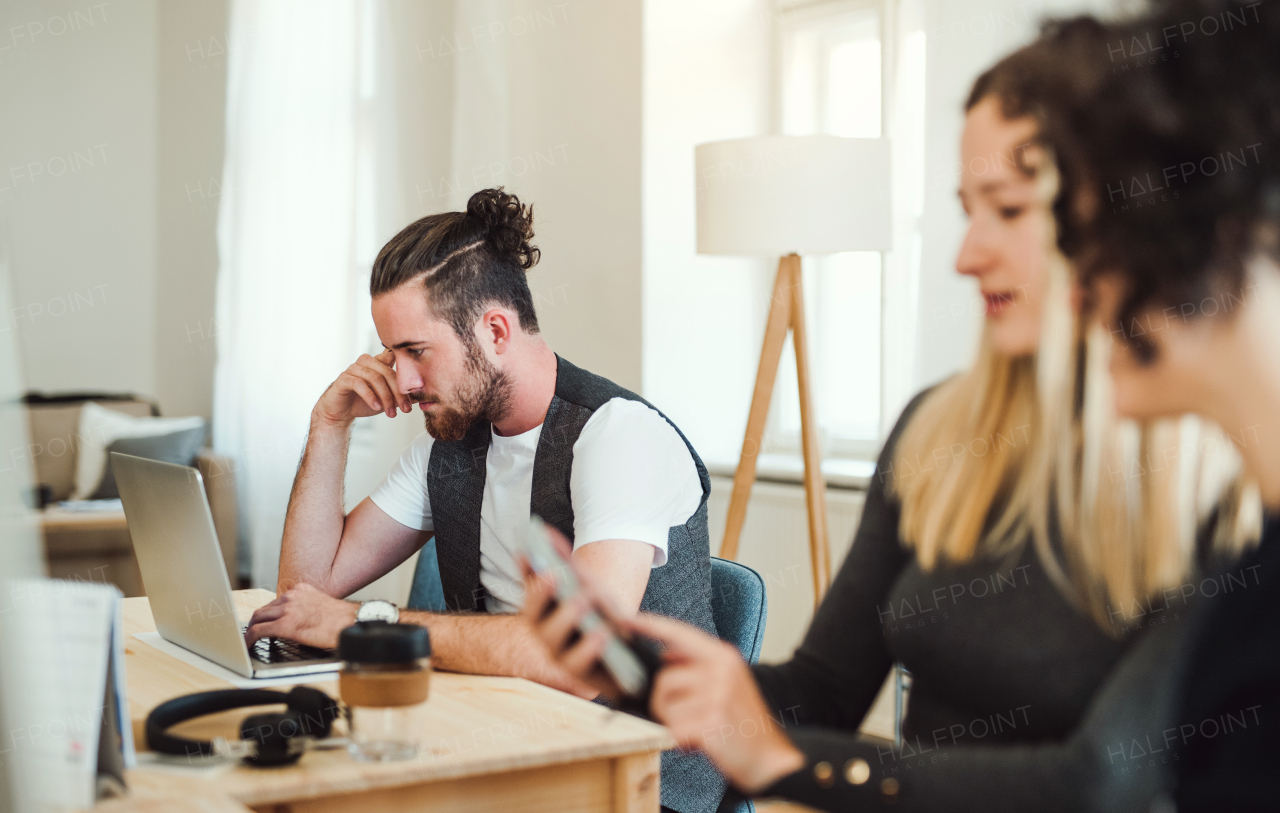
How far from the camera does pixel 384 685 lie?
1.07 metres

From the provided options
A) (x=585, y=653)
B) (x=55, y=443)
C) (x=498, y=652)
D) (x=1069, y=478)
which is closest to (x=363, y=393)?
(x=498, y=652)

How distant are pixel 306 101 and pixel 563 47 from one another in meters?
1.29

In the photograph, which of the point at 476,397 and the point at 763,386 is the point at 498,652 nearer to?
the point at 476,397

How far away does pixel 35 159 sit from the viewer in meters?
5.41

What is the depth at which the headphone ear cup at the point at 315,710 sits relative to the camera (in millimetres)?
1133

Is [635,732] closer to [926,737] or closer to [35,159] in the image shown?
[926,737]

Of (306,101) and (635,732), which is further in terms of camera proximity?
(306,101)

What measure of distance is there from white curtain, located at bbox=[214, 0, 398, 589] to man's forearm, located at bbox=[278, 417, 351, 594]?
251cm

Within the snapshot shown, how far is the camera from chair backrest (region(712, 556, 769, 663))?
163 centimetres

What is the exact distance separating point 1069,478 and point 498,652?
2.60 ft

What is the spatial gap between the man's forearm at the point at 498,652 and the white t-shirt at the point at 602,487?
0.58 feet

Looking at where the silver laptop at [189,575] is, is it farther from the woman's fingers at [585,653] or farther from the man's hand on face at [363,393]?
the woman's fingers at [585,653]

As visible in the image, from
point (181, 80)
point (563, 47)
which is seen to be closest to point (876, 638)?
point (563, 47)

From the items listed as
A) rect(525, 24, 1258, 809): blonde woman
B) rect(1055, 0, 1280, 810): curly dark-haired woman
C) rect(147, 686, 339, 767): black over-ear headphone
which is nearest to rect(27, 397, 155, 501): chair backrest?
rect(147, 686, 339, 767): black over-ear headphone
